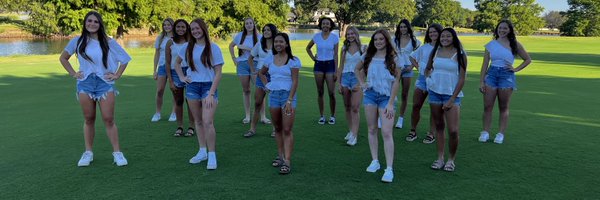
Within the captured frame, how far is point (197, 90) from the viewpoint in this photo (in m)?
4.94

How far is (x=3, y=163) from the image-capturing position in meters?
5.08

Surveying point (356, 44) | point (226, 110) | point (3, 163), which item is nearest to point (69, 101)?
point (226, 110)

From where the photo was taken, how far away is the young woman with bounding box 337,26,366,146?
5859 millimetres

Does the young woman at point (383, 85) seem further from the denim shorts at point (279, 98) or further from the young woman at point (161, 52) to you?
the young woman at point (161, 52)

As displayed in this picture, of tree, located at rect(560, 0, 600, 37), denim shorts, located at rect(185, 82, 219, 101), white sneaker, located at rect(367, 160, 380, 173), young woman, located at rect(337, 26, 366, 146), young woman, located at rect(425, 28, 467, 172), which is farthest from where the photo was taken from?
tree, located at rect(560, 0, 600, 37)

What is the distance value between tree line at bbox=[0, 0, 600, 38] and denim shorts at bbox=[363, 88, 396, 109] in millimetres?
20286

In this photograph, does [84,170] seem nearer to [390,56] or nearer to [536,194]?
[390,56]

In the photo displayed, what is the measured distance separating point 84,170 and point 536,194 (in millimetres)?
4763

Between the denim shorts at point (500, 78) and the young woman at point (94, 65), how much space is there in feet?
15.7

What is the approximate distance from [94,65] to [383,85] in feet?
10.2

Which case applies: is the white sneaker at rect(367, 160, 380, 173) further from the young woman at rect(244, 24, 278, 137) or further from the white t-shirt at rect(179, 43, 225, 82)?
the white t-shirt at rect(179, 43, 225, 82)

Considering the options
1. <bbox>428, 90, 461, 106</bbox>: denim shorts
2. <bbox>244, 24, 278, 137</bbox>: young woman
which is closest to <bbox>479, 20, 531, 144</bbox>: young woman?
<bbox>428, 90, 461, 106</bbox>: denim shorts

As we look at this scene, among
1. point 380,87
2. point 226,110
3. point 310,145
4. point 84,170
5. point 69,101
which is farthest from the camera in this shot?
point 69,101

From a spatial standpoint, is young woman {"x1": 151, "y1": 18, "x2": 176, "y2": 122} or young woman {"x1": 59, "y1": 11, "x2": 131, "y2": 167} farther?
young woman {"x1": 151, "y1": 18, "x2": 176, "y2": 122}
